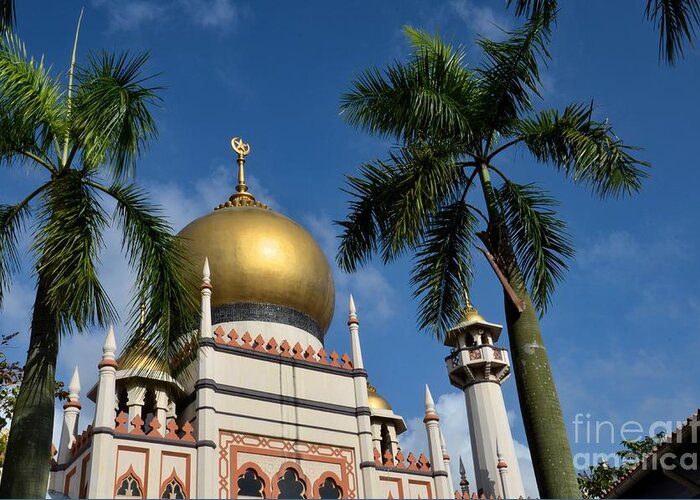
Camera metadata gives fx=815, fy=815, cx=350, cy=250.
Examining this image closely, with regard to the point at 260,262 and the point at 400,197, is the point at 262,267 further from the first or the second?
the point at 400,197

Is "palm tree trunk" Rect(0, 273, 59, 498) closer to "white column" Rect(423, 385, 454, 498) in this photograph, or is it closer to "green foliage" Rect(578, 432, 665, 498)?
"white column" Rect(423, 385, 454, 498)

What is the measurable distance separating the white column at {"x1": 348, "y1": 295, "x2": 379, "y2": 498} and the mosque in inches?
1.0

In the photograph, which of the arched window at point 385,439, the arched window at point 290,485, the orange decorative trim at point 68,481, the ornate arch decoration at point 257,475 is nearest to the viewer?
the orange decorative trim at point 68,481

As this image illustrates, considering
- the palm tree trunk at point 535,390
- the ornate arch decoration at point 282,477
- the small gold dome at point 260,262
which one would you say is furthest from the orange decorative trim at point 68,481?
the palm tree trunk at point 535,390

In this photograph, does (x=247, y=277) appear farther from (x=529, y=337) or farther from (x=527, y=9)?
(x=527, y=9)

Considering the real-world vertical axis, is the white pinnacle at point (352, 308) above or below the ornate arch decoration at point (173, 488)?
above

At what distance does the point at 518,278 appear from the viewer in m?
10.8

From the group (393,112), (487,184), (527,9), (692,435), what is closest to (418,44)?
(393,112)

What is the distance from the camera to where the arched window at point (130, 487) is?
13.1 m

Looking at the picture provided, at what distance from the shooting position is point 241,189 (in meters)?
22.3

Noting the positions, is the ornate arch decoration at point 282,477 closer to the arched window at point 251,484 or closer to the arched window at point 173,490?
the arched window at point 251,484

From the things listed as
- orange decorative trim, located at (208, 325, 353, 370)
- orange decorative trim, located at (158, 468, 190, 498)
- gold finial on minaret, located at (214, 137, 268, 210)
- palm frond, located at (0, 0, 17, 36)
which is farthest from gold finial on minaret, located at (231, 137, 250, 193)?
palm frond, located at (0, 0, 17, 36)

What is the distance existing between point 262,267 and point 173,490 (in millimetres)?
6427

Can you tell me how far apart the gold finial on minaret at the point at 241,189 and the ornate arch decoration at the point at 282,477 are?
27.7 feet
